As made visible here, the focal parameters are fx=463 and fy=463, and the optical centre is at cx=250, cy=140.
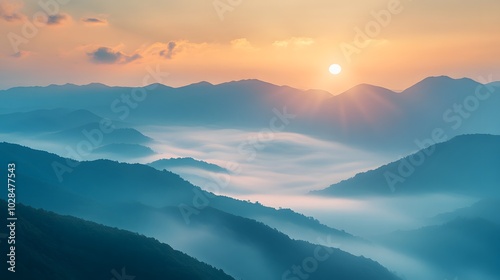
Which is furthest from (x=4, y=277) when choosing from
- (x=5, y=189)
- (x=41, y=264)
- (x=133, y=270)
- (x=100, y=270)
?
(x=5, y=189)

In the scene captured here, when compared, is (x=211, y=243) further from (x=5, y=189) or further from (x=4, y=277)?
(x=4, y=277)

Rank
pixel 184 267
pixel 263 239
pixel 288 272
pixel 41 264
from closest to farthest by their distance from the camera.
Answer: pixel 41 264
pixel 184 267
pixel 288 272
pixel 263 239

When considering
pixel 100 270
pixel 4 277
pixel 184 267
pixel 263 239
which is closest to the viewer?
pixel 4 277

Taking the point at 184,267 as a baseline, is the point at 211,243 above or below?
above

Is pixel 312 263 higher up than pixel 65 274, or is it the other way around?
pixel 312 263

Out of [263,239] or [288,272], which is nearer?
[288,272]

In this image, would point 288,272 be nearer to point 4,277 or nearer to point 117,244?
point 117,244

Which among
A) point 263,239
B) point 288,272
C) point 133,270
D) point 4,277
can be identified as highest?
point 263,239

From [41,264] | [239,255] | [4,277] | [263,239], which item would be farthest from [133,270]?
[263,239]

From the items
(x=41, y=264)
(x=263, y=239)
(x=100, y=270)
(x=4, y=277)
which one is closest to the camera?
(x=4, y=277)
